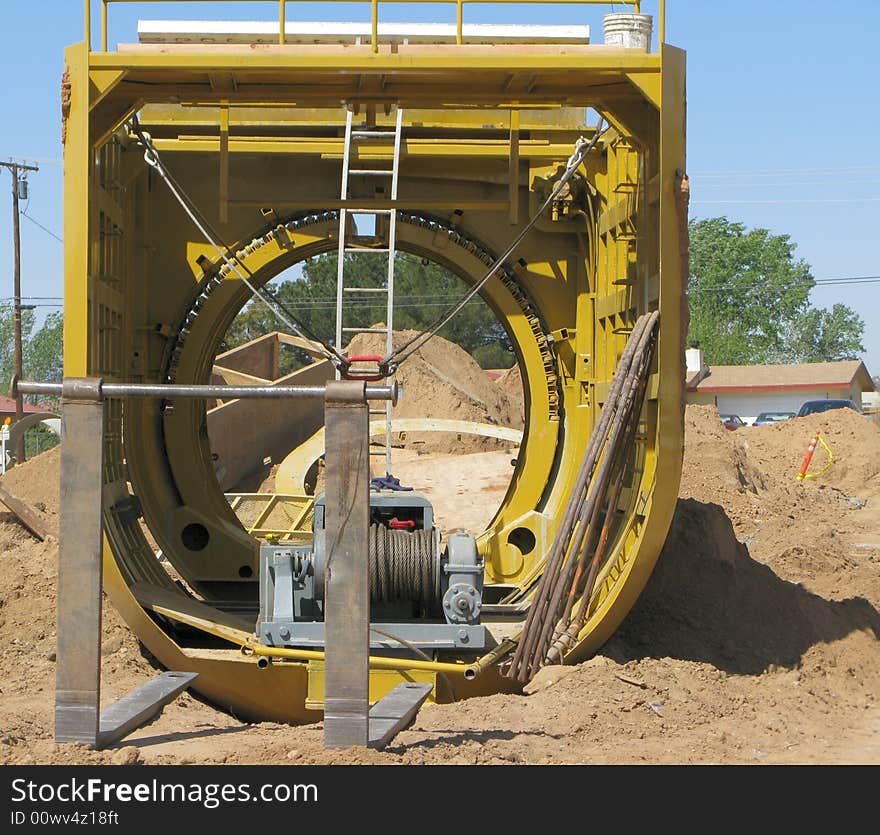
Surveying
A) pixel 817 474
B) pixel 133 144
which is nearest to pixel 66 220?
pixel 133 144

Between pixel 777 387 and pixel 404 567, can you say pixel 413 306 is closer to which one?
pixel 777 387

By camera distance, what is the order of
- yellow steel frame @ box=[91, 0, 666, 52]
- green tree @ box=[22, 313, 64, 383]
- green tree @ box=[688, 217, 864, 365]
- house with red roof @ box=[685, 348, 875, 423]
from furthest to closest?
green tree @ box=[22, 313, 64, 383] → green tree @ box=[688, 217, 864, 365] → house with red roof @ box=[685, 348, 875, 423] → yellow steel frame @ box=[91, 0, 666, 52]

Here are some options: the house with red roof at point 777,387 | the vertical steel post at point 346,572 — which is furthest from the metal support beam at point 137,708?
the house with red roof at point 777,387

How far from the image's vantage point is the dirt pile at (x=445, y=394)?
86.0 ft

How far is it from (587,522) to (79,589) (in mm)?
3947

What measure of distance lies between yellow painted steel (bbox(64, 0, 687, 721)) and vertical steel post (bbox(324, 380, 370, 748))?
2.99 metres

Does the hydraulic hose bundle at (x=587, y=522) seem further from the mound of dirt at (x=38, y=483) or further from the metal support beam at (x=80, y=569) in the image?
the mound of dirt at (x=38, y=483)

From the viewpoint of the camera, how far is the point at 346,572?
5.32 metres

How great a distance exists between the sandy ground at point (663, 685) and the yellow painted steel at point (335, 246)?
2.21ft

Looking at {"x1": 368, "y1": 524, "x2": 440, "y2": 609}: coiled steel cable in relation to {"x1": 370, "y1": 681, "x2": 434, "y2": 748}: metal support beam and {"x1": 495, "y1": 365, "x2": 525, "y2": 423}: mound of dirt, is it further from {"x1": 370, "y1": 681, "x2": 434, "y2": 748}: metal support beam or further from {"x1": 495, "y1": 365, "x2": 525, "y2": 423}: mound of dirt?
{"x1": 495, "y1": 365, "x2": 525, "y2": 423}: mound of dirt

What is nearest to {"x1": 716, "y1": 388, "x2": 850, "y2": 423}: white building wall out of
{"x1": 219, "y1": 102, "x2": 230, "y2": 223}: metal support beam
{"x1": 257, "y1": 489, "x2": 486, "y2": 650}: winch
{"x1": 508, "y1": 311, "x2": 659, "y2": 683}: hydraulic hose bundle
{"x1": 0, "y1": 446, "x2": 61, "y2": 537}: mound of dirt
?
{"x1": 0, "y1": 446, "x2": 61, "y2": 537}: mound of dirt

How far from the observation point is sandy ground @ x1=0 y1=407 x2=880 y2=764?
609 cm

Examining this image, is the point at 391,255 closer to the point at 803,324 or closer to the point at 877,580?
the point at 877,580

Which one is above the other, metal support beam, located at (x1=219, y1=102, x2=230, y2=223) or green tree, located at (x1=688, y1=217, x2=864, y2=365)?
green tree, located at (x1=688, y1=217, x2=864, y2=365)
